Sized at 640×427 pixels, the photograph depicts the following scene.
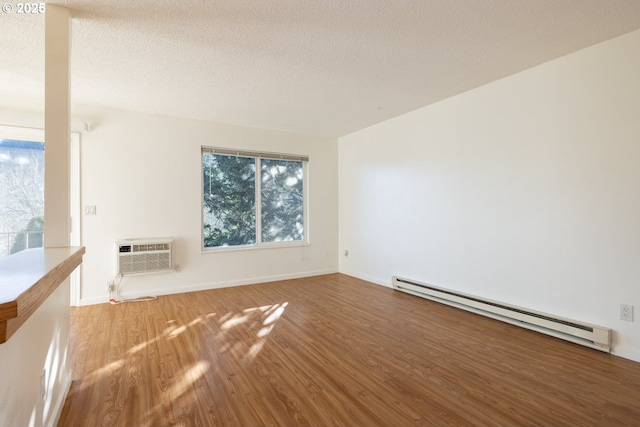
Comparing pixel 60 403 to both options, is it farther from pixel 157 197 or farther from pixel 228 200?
pixel 228 200

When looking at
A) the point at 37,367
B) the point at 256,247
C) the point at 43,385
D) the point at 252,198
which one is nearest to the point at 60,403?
the point at 43,385

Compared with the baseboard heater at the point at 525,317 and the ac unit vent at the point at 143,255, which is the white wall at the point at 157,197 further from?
the baseboard heater at the point at 525,317

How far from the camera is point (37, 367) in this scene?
1312 millimetres

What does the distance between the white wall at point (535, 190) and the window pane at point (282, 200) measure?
1.75 metres

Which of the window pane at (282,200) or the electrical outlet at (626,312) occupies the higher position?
the window pane at (282,200)

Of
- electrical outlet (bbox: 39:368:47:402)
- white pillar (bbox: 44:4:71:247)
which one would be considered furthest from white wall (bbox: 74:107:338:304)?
electrical outlet (bbox: 39:368:47:402)

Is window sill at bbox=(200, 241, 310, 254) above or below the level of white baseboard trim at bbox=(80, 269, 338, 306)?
above

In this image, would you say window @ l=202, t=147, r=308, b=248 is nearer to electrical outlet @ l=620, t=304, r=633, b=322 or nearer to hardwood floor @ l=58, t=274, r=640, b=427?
hardwood floor @ l=58, t=274, r=640, b=427

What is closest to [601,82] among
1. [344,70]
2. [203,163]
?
[344,70]

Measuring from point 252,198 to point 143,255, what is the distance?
1791mm

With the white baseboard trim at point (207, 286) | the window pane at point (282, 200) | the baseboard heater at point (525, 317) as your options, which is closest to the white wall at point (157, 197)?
the white baseboard trim at point (207, 286)

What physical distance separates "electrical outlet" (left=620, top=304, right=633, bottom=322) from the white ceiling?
7.05ft

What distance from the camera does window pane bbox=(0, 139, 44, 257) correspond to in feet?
11.7

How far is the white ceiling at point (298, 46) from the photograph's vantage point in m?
2.10
